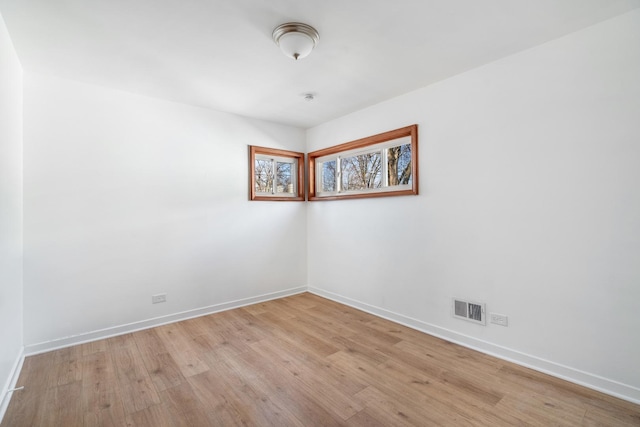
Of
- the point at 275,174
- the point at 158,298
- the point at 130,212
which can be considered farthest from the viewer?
the point at 275,174

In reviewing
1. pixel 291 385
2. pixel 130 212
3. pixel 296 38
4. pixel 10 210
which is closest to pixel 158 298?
pixel 130 212

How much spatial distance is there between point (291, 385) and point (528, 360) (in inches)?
72.1

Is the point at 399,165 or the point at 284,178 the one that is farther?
the point at 284,178

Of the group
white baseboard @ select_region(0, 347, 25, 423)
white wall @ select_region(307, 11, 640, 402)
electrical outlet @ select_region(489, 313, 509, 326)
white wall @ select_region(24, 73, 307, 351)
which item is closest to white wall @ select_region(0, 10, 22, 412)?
white baseboard @ select_region(0, 347, 25, 423)

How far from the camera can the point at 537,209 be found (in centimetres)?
222

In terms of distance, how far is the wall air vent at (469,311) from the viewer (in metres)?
2.51

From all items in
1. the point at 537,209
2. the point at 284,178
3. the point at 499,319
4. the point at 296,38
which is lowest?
the point at 499,319

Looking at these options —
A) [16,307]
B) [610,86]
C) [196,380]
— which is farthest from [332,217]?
[16,307]

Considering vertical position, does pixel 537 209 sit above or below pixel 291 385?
above

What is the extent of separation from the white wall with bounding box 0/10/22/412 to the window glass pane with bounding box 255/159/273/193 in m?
2.31

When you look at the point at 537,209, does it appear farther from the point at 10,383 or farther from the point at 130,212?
the point at 10,383

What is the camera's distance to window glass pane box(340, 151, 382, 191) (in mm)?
3582

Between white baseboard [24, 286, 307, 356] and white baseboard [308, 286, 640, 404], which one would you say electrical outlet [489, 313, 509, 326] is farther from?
white baseboard [24, 286, 307, 356]

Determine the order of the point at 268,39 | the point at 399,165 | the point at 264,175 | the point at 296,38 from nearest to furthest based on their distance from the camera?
the point at 296,38
the point at 268,39
the point at 399,165
the point at 264,175
